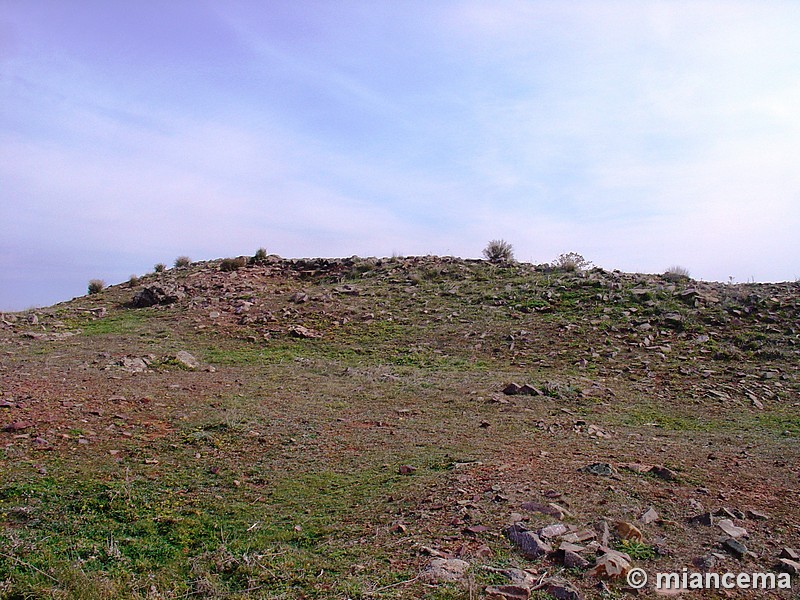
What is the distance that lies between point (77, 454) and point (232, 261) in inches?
595

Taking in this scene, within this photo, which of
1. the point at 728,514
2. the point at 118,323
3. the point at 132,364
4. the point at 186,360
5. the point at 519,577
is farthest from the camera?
the point at 118,323

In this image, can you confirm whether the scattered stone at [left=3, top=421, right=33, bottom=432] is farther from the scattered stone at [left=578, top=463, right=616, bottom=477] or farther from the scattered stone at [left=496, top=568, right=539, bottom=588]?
the scattered stone at [left=578, top=463, right=616, bottom=477]

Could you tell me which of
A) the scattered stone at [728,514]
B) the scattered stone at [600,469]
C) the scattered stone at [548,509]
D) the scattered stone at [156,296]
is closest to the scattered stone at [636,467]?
the scattered stone at [600,469]

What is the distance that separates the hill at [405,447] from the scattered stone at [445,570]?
1 cm

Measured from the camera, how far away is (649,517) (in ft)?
14.2

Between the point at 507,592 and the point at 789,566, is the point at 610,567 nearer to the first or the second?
the point at 507,592

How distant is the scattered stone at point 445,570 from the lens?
343 centimetres

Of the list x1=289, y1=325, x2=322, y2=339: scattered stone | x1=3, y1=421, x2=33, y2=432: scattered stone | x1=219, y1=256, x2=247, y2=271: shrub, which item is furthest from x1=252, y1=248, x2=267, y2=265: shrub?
x1=3, y1=421, x2=33, y2=432: scattered stone

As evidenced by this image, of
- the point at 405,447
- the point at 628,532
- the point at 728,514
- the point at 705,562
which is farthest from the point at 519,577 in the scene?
the point at 405,447

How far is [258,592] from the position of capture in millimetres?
3354

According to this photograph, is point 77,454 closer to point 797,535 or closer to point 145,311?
point 797,535

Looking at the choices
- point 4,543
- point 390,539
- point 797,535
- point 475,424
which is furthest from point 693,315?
point 4,543

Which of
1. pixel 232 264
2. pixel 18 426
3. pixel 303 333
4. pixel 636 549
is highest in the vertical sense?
pixel 232 264

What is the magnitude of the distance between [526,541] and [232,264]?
1798cm
